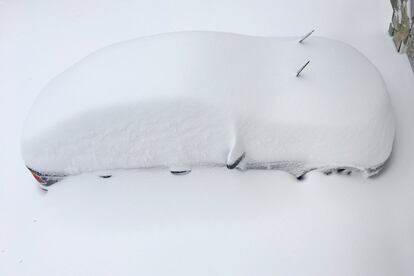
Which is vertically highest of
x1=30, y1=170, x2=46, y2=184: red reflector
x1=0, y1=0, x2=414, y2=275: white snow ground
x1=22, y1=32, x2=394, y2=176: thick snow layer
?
x1=22, y1=32, x2=394, y2=176: thick snow layer

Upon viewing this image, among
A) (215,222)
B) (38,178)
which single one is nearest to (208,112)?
(215,222)

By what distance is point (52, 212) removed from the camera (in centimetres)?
264

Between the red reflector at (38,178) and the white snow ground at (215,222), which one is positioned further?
the red reflector at (38,178)

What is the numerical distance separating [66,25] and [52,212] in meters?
1.89

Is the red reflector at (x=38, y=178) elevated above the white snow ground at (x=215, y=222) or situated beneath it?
elevated above

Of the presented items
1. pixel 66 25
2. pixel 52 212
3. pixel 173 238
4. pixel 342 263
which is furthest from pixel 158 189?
pixel 66 25

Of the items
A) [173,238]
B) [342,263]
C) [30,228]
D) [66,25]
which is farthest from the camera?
[66,25]

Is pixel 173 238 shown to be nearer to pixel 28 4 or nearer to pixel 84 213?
pixel 84 213

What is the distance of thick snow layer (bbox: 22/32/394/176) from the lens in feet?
7.65

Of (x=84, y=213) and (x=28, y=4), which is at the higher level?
(x=28, y=4)

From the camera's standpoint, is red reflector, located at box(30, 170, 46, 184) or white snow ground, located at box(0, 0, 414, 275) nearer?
white snow ground, located at box(0, 0, 414, 275)

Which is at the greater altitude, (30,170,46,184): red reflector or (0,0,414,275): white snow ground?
(30,170,46,184): red reflector

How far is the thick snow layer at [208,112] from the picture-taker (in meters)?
2.33

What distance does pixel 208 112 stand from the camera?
231 cm
